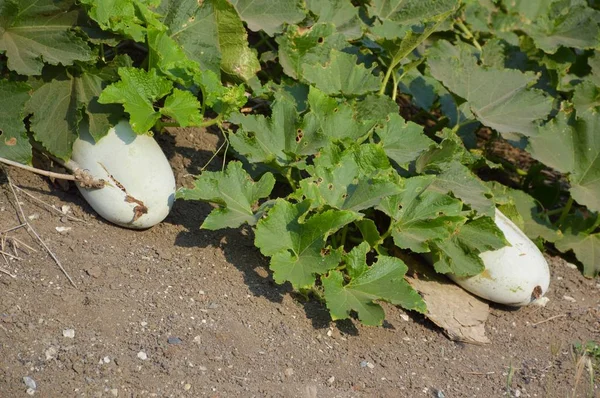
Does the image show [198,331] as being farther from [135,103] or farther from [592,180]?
[592,180]

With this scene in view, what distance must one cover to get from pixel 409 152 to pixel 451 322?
0.79 meters

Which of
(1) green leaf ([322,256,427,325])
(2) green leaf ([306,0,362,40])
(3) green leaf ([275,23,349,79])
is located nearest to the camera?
(1) green leaf ([322,256,427,325])

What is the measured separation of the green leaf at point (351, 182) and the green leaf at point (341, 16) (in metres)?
1.11

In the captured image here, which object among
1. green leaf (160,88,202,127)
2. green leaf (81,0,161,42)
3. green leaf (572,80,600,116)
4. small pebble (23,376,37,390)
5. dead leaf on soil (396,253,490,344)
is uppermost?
green leaf (81,0,161,42)

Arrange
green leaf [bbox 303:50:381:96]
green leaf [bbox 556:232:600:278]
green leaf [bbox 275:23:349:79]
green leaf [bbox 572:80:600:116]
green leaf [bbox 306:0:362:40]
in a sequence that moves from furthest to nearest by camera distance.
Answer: green leaf [bbox 572:80:600:116], green leaf [bbox 306:0:362:40], green leaf [bbox 556:232:600:278], green leaf [bbox 275:23:349:79], green leaf [bbox 303:50:381:96]

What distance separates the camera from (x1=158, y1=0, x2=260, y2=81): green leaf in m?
3.91

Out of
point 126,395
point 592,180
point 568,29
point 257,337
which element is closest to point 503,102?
point 592,180

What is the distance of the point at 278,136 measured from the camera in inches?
148

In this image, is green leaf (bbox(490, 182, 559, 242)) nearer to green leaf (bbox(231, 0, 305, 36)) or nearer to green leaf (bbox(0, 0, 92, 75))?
green leaf (bbox(231, 0, 305, 36))

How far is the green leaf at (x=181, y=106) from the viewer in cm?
360

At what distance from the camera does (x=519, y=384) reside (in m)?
3.52

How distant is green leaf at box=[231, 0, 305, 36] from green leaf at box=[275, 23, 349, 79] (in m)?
0.06

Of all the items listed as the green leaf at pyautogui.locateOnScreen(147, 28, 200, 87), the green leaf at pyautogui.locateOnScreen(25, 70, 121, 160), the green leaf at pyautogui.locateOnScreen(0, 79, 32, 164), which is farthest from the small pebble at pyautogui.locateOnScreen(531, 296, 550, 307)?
the green leaf at pyautogui.locateOnScreen(0, 79, 32, 164)

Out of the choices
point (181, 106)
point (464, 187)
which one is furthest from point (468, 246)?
point (181, 106)
